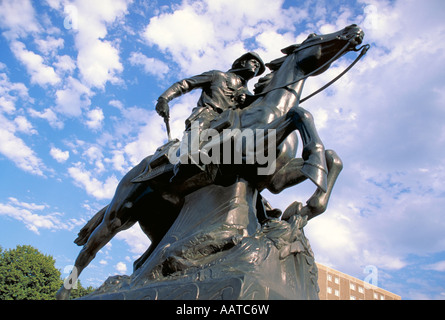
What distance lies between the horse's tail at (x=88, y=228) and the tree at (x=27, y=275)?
18168 mm

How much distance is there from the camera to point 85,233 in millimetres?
6184

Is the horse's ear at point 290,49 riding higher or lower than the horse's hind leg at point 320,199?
higher

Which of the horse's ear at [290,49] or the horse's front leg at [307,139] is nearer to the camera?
the horse's front leg at [307,139]

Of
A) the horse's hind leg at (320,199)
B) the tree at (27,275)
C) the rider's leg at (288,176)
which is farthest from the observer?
the tree at (27,275)

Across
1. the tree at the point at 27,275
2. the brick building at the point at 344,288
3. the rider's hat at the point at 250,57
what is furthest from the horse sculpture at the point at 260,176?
the brick building at the point at 344,288

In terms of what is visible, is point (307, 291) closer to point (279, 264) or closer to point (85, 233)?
point (279, 264)

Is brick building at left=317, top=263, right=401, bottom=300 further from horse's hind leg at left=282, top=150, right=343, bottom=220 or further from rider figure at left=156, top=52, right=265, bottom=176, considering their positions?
horse's hind leg at left=282, top=150, right=343, bottom=220

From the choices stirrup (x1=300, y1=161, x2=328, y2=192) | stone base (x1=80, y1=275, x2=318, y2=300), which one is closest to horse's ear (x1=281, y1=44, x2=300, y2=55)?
stirrup (x1=300, y1=161, x2=328, y2=192)

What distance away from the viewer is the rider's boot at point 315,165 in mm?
3906

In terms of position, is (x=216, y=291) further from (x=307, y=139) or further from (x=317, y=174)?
(x=307, y=139)

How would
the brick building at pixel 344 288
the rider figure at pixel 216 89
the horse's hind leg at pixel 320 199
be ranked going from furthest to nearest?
the brick building at pixel 344 288, the rider figure at pixel 216 89, the horse's hind leg at pixel 320 199

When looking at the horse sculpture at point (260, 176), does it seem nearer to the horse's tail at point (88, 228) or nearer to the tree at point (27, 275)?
the horse's tail at point (88, 228)

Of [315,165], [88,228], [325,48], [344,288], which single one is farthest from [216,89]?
[344,288]
